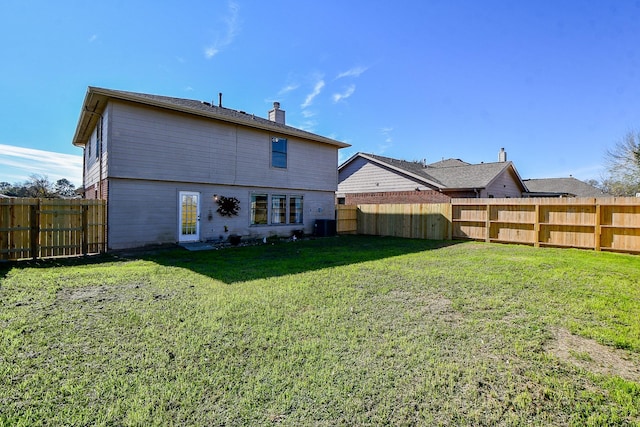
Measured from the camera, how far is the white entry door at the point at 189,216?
10.8 metres

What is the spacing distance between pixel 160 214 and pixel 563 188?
32.6m

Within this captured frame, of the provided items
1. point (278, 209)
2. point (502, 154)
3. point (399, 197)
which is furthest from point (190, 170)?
point (502, 154)

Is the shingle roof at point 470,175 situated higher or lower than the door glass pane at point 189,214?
higher

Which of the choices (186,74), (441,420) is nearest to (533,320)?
(441,420)

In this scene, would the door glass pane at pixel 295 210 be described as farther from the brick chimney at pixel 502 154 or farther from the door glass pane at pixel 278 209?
the brick chimney at pixel 502 154

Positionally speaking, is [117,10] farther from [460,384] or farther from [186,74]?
[460,384]

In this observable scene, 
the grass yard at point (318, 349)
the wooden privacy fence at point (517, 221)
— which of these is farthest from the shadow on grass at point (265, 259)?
the wooden privacy fence at point (517, 221)

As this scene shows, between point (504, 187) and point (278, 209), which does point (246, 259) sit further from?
point (504, 187)

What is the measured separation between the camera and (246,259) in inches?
329

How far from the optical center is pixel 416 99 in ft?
55.0

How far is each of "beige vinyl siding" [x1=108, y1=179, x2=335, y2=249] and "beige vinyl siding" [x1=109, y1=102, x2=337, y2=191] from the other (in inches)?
12.9

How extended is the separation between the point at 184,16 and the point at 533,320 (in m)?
12.6

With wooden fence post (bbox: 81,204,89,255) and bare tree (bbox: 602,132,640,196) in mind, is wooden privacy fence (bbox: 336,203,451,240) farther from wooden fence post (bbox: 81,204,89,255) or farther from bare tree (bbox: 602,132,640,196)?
bare tree (bbox: 602,132,640,196)

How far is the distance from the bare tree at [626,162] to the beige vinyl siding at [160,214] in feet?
81.8
